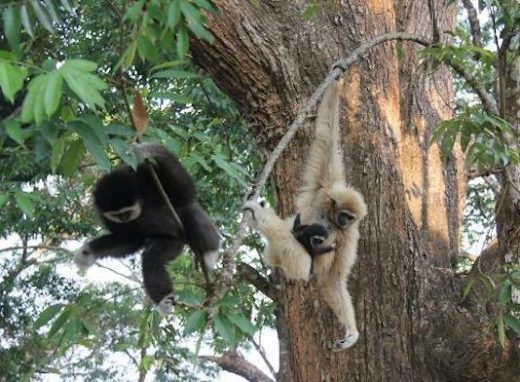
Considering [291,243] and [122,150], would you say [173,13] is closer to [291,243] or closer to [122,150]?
[122,150]

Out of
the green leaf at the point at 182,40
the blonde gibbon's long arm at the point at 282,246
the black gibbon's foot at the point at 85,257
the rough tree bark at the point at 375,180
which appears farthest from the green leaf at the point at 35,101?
the black gibbon's foot at the point at 85,257

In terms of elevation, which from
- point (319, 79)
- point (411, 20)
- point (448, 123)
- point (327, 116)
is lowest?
point (448, 123)

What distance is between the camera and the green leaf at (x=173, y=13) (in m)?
2.19

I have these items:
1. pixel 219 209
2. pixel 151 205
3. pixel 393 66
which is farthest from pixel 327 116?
pixel 219 209

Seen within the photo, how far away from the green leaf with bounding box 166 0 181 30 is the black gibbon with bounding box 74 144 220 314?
1616 mm

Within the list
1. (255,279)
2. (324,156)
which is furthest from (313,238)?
(255,279)

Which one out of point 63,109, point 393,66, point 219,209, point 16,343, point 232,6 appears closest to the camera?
point 63,109

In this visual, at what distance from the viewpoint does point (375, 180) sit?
4418 millimetres

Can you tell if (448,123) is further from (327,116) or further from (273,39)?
(273,39)

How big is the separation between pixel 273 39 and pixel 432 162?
4.20 ft

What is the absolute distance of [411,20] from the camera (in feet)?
16.5

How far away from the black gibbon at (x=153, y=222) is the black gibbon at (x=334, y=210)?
0.65 m

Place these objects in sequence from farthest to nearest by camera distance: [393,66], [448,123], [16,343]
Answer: [16,343], [393,66], [448,123]

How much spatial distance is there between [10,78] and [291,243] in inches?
95.5
